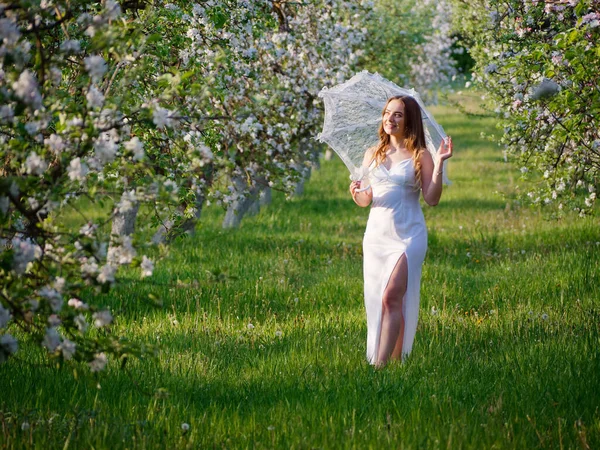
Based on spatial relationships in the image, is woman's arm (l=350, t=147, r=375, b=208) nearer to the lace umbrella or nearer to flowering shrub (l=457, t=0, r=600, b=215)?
the lace umbrella

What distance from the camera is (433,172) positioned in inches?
245

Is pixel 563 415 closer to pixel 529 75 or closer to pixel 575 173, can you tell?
pixel 529 75

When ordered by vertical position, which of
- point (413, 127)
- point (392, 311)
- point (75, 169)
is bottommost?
point (392, 311)

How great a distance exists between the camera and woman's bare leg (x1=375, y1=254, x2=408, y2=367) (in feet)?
20.2

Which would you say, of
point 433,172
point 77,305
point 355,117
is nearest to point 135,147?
point 77,305

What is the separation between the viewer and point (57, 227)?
3475 millimetres

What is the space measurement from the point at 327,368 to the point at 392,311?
2.23ft

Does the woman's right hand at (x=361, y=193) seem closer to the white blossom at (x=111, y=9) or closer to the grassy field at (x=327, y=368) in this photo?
the grassy field at (x=327, y=368)

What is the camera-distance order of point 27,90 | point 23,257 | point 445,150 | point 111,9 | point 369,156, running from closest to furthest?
point 27,90 < point 23,257 < point 111,9 < point 445,150 < point 369,156

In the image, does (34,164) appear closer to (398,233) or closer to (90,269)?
(90,269)

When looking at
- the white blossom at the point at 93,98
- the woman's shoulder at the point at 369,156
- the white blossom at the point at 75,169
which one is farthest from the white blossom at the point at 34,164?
the woman's shoulder at the point at 369,156

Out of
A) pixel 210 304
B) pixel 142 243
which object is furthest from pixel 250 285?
pixel 142 243

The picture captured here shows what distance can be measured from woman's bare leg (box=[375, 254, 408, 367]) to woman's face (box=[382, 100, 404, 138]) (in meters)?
1.03

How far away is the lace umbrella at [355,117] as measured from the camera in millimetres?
6859
